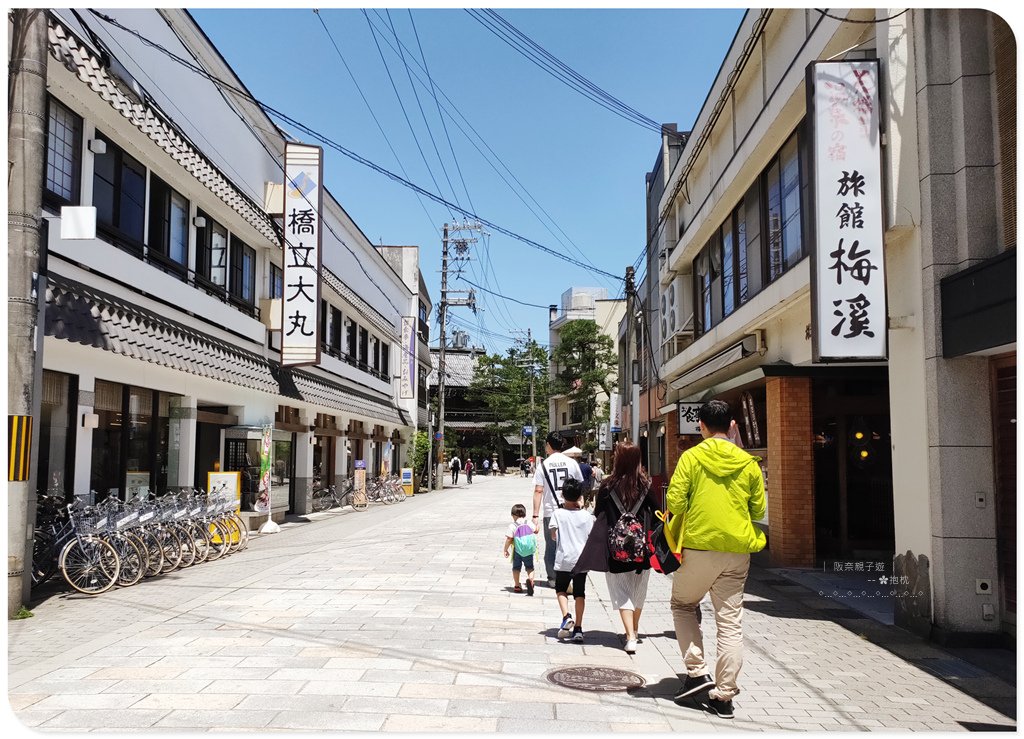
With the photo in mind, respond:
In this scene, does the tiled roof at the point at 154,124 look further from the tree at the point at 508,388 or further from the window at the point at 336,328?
the tree at the point at 508,388

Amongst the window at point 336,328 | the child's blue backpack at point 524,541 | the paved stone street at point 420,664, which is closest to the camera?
the paved stone street at point 420,664

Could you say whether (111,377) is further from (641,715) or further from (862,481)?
(862,481)

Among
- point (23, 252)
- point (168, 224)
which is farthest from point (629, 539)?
point (168, 224)

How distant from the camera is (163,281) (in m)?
13.9

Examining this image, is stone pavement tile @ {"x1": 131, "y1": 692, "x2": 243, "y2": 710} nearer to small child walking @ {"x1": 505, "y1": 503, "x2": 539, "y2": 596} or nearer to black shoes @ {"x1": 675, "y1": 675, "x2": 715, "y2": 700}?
black shoes @ {"x1": 675, "y1": 675, "x2": 715, "y2": 700}

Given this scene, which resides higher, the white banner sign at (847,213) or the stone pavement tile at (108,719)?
the white banner sign at (847,213)

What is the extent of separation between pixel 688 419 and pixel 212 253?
36.0 ft

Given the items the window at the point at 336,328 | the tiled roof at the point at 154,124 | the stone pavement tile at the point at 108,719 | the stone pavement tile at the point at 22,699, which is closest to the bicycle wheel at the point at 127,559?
the stone pavement tile at the point at 22,699

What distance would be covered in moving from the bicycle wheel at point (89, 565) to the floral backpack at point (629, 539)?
6537 mm

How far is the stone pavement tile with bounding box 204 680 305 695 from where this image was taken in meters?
5.57

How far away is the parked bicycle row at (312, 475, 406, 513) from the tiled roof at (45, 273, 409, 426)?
5.07 metres

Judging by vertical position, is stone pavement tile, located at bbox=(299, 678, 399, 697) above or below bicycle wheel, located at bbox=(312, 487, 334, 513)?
above

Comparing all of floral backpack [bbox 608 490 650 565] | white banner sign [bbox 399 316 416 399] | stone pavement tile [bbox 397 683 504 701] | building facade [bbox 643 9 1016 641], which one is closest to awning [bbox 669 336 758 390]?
building facade [bbox 643 9 1016 641]

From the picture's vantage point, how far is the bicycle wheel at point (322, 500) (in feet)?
81.0
